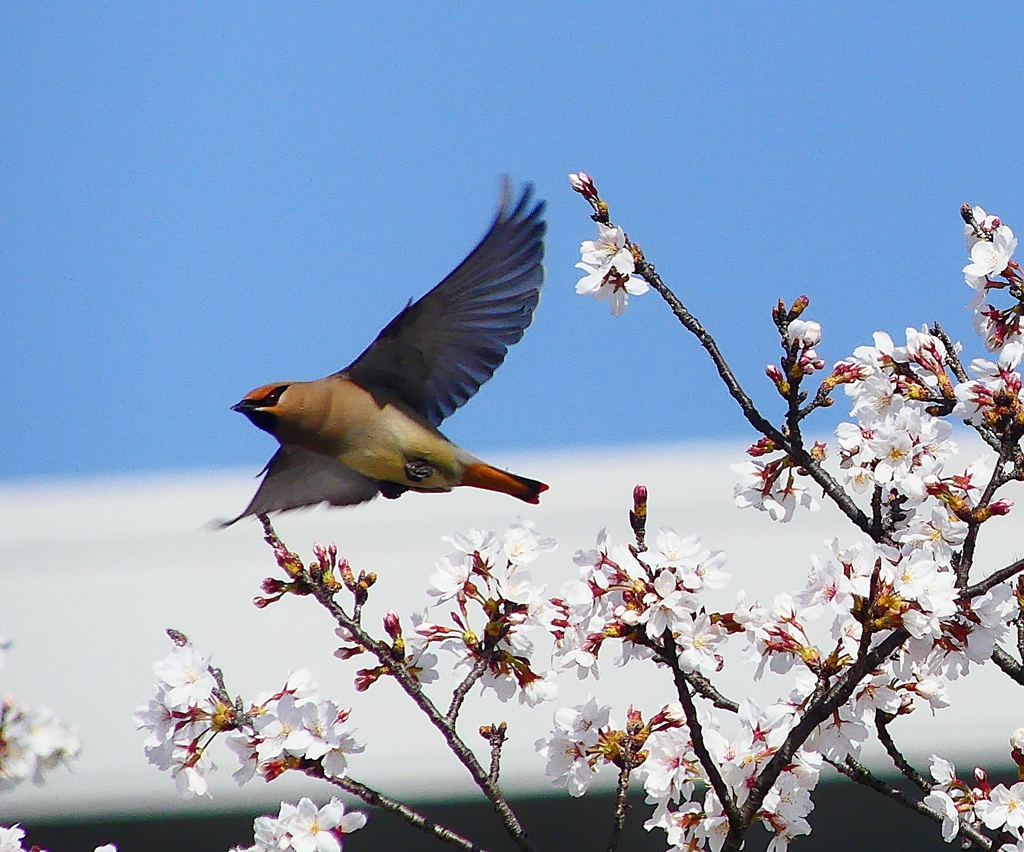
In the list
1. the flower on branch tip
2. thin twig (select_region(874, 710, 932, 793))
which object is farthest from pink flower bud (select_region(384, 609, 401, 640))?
thin twig (select_region(874, 710, 932, 793))

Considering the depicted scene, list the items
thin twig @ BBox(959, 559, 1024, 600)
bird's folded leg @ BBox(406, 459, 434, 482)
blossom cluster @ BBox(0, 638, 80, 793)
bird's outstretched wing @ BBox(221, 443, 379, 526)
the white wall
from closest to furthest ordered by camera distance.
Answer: thin twig @ BBox(959, 559, 1024, 600) < blossom cluster @ BBox(0, 638, 80, 793) < bird's folded leg @ BBox(406, 459, 434, 482) < bird's outstretched wing @ BBox(221, 443, 379, 526) < the white wall

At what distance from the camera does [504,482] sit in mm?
2896

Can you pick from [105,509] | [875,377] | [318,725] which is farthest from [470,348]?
[105,509]

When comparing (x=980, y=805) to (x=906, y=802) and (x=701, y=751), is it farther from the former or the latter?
(x=701, y=751)

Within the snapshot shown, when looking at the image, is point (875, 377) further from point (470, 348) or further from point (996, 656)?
point (470, 348)

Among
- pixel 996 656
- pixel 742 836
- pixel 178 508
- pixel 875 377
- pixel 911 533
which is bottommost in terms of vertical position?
pixel 742 836

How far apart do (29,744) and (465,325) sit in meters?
1.27

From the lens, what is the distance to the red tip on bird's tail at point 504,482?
2844 millimetres

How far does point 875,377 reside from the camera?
211cm

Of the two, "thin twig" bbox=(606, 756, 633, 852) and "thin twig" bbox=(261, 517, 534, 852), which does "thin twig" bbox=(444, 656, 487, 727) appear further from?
"thin twig" bbox=(606, 756, 633, 852)

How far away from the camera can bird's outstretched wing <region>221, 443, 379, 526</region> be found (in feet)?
9.96

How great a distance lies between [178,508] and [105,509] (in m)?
0.34

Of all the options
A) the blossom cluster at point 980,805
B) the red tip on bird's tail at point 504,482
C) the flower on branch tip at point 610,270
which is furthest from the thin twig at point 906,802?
the red tip on bird's tail at point 504,482

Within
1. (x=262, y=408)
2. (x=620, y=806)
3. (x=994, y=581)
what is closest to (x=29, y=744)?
(x=262, y=408)
